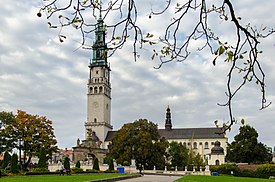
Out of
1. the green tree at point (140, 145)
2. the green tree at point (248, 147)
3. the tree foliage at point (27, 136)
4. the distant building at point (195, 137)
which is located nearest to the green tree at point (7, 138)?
the tree foliage at point (27, 136)

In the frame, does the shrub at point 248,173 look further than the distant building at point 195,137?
No

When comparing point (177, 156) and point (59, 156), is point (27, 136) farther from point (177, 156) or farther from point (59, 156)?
point (59, 156)

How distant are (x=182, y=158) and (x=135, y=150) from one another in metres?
18.8

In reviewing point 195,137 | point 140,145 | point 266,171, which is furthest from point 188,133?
point 266,171

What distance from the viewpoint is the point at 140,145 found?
209 ft

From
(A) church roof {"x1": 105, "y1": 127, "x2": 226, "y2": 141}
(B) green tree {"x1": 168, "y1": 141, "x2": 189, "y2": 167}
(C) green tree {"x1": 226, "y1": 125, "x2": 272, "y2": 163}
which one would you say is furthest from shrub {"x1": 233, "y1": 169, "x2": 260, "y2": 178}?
(A) church roof {"x1": 105, "y1": 127, "x2": 226, "y2": 141}

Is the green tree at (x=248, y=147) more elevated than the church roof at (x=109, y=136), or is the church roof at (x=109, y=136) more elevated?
the church roof at (x=109, y=136)

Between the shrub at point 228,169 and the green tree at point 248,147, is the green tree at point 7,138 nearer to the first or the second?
the shrub at point 228,169

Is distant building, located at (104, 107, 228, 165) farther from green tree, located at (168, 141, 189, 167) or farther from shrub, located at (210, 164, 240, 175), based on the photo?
shrub, located at (210, 164, 240, 175)

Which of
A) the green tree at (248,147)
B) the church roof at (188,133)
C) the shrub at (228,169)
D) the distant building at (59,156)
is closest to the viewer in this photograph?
the shrub at (228,169)

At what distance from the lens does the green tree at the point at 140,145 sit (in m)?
63.2

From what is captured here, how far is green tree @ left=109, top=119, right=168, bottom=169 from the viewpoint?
63.2 metres

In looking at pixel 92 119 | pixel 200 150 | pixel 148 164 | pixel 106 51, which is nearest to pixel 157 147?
pixel 148 164

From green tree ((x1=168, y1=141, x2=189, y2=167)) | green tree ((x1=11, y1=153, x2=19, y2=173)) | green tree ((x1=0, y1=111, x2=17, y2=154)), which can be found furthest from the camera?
green tree ((x1=168, y1=141, x2=189, y2=167))
